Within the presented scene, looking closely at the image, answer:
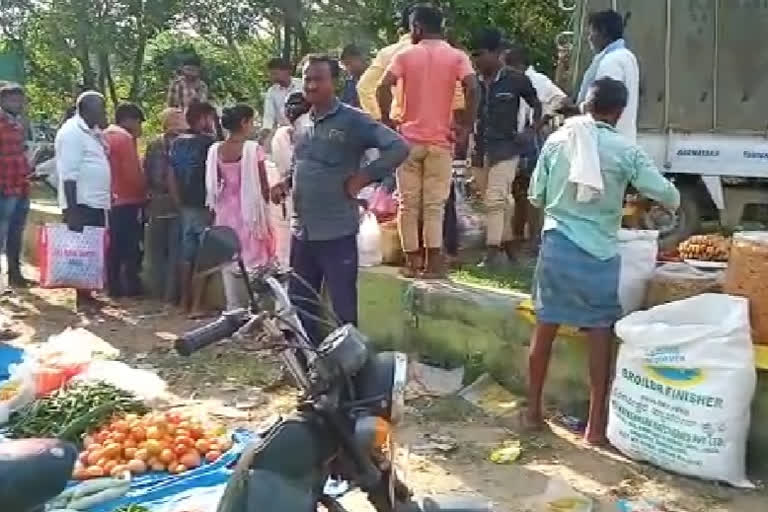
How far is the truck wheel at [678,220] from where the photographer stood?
29.1ft

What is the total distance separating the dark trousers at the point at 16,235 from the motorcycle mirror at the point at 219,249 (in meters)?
6.96

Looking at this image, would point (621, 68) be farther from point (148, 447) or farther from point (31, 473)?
point (31, 473)

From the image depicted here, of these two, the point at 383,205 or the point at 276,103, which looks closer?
the point at 383,205

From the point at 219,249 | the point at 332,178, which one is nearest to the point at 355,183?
the point at 332,178

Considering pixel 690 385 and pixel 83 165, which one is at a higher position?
pixel 83 165

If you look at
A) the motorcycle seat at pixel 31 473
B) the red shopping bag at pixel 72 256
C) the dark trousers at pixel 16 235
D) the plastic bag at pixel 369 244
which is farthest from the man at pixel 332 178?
the dark trousers at pixel 16 235

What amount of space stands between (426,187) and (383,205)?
0.94 m

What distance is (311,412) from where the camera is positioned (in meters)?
3.04

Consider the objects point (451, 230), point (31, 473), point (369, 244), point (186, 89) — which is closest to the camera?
point (31, 473)

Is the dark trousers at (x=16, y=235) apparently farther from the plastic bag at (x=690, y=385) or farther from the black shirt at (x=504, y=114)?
the plastic bag at (x=690, y=385)

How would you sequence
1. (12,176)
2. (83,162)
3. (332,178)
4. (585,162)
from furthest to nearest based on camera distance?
1. (12,176)
2. (83,162)
3. (332,178)
4. (585,162)

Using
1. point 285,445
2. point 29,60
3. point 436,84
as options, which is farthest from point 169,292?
point 29,60

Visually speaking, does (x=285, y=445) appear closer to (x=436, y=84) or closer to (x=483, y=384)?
(x=483, y=384)

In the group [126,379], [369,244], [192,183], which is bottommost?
[126,379]
